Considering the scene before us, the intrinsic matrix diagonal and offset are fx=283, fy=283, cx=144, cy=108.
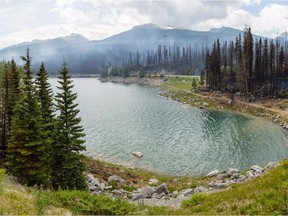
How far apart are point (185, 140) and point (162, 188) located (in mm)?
27350

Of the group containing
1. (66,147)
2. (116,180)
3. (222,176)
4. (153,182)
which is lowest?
(153,182)

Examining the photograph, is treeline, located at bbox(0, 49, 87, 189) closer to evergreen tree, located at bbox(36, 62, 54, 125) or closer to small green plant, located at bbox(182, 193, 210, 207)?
evergreen tree, located at bbox(36, 62, 54, 125)

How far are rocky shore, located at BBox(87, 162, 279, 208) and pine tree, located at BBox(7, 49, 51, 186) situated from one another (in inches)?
268

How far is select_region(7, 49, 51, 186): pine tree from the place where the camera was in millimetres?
27422

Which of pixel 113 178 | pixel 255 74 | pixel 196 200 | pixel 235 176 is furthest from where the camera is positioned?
pixel 255 74

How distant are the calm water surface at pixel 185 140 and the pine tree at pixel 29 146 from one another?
1964 centimetres

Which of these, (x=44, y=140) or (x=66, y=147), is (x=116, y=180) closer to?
(x=66, y=147)

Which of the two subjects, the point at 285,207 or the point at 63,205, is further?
the point at 63,205

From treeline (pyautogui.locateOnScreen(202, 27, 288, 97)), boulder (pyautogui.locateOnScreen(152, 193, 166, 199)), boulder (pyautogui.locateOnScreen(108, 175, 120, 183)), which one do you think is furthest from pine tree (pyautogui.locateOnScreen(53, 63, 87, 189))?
treeline (pyautogui.locateOnScreen(202, 27, 288, 97))

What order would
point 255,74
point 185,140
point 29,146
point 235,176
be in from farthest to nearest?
1. point 255,74
2. point 185,140
3. point 235,176
4. point 29,146

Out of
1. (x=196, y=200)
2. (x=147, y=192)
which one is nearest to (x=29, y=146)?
(x=147, y=192)

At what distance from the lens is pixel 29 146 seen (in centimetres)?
2798

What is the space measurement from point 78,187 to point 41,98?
410 inches

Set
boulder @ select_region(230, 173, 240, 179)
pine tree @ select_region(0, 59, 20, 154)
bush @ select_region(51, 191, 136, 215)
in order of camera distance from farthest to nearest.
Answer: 1. pine tree @ select_region(0, 59, 20, 154)
2. boulder @ select_region(230, 173, 240, 179)
3. bush @ select_region(51, 191, 136, 215)
